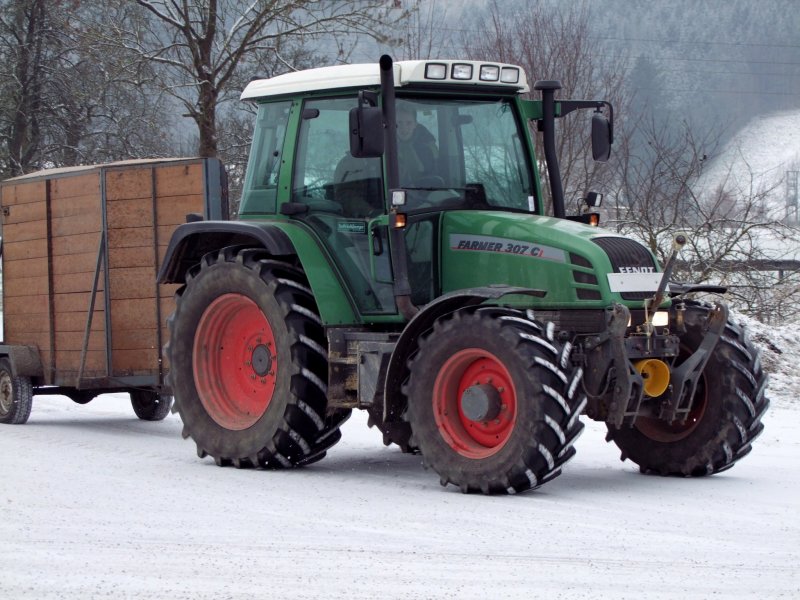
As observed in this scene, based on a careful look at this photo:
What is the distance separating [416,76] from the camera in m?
8.29

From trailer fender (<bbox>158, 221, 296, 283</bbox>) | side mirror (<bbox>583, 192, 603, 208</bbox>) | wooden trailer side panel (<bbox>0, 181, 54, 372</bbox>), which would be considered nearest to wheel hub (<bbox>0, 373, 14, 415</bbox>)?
wooden trailer side panel (<bbox>0, 181, 54, 372</bbox>)

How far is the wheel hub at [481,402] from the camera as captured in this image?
7.61 m

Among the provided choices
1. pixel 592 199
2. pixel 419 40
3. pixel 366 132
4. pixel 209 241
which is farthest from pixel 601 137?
pixel 419 40

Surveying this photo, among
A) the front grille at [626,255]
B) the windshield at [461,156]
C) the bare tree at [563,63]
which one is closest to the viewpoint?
the front grille at [626,255]

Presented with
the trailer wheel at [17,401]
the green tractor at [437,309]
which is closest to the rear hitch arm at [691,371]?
the green tractor at [437,309]

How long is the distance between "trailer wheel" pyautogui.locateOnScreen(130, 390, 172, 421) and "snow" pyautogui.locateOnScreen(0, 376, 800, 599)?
2581 millimetres

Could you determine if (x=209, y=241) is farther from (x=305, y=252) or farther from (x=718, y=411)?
(x=718, y=411)

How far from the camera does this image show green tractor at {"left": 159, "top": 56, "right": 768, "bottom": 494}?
25.1 feet

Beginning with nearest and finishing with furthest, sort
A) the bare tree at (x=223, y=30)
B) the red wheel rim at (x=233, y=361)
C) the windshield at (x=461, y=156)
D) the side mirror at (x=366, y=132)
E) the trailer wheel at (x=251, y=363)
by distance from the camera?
the side mirror at (x=366, y=132) < the windshield at (x=461, y=156) < the trailer wheel at (x=251, y=363) < the red wheel rim at (x=233, y=361) < the bare tree at (x=223, y=30)

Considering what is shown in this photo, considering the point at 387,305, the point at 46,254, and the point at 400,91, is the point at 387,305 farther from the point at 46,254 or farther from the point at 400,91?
the point at 46,254

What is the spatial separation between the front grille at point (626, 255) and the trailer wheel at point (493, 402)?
669 millimetres

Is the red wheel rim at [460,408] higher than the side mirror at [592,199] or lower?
lower

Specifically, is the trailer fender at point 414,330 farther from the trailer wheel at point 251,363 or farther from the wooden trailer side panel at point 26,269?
the wooden trailer side panel at point 26,269

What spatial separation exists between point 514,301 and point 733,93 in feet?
197
